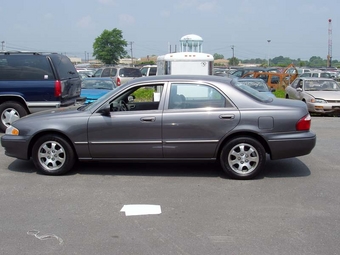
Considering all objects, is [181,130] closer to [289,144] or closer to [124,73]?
[289,144]

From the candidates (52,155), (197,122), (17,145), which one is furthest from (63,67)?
(197,122)

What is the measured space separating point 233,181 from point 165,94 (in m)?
1.67

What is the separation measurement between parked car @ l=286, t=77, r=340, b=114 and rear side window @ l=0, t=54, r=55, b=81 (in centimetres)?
905

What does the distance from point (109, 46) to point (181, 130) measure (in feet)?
206

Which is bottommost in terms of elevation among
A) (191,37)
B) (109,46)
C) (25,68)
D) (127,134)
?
(127,134)

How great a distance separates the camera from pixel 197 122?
661 cm

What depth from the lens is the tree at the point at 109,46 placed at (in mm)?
66500

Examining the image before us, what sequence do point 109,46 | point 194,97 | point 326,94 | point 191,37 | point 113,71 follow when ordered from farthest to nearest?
point 109,46 → point 113,71 → point 191,37 → point 326,94 → point 194,97

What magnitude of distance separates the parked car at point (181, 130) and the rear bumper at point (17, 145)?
0.05 ft

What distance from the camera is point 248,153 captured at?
21.8 feet

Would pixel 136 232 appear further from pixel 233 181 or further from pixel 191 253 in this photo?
pixel 233 181

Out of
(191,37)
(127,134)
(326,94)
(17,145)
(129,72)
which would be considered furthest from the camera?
(129,72)

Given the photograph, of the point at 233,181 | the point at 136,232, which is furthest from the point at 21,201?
the point at 233,181

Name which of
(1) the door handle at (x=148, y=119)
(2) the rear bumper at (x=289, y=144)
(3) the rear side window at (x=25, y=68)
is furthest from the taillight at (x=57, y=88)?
(2) the rear bumper at (x=289, y=144)
